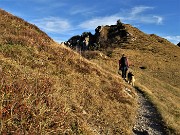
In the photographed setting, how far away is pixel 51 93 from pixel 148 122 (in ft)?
28.4

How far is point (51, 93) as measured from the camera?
33.4 ft

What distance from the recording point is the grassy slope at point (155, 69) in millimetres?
22647

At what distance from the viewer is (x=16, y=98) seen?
752cm

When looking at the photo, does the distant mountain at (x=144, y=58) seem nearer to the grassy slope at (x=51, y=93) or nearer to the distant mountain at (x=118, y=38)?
the distant mountain at (x=118, y=38)

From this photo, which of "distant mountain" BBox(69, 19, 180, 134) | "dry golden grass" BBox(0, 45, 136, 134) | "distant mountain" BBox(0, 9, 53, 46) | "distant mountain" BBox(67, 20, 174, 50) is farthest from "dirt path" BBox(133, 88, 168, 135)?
"distant mountain" BBox(67, 20, 174, 50)

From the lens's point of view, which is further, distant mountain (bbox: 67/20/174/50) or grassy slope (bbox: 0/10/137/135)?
distant mountain (bbox: 67/20/174/50)

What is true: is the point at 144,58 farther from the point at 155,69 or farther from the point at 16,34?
the point at 16,34

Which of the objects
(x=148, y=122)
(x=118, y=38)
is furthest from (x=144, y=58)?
(x=148, y=122)

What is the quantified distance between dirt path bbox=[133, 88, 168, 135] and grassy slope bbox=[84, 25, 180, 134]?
A: 0.45 meters

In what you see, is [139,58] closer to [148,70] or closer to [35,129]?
[148,70]

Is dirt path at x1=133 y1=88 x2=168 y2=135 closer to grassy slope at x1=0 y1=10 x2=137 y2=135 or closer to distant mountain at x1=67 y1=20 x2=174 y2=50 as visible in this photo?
grassy slope at x1=0 y1=10 x2=137 y2=135

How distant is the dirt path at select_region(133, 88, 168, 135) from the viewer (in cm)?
1547

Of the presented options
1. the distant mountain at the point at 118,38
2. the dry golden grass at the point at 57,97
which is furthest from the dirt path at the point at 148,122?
the distant mountain at the point at 118,38

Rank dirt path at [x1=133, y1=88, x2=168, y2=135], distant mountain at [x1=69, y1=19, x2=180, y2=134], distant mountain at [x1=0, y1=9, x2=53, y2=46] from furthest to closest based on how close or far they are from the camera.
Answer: distant mountain at [x1=69, y1=19, x2=180, y2=134] < distant mountain at [x1=0, y1=9, x2=53, y2=46] < dirt path at [x1=133, y1=88, x2=168, y2=135]
